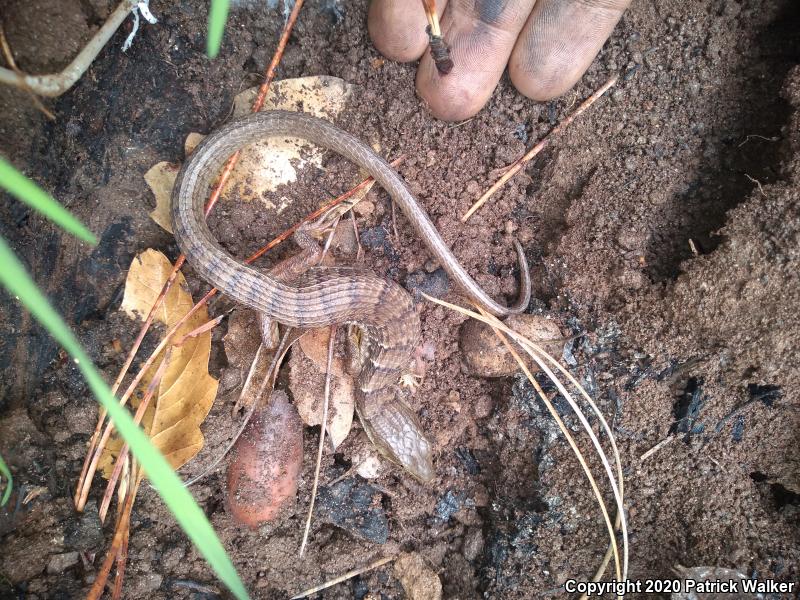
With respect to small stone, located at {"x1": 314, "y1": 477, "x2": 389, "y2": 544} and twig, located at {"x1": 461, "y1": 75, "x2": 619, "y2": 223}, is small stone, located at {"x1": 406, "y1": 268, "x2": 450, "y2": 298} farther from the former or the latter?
small stone, located at {"x1": 314, "y1": 477, "x2": 389, "y2": 544}

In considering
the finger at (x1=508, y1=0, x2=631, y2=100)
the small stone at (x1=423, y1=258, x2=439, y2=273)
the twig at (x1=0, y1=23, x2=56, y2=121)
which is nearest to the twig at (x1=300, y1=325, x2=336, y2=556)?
the small stone at (x1=423, y1=258, x2=439, y2=273)

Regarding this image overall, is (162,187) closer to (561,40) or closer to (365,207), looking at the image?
(365,207)

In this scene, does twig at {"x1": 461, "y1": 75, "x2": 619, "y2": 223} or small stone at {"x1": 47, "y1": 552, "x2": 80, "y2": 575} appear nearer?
small stone at {"x1": 47, "y1": 552, "x2": 80, "y2": 575}

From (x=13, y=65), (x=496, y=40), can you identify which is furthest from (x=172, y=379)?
(x=496, y=40)

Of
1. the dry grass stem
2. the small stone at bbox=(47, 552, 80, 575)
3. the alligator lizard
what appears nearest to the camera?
the small stone at bbox=(47, 552, 80, 575)

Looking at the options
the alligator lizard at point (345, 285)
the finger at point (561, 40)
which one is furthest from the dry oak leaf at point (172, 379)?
the finger at point (561, 40)

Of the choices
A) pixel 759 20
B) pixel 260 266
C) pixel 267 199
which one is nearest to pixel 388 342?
pixel 260 266

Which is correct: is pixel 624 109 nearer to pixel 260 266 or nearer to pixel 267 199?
pixel 267 199
